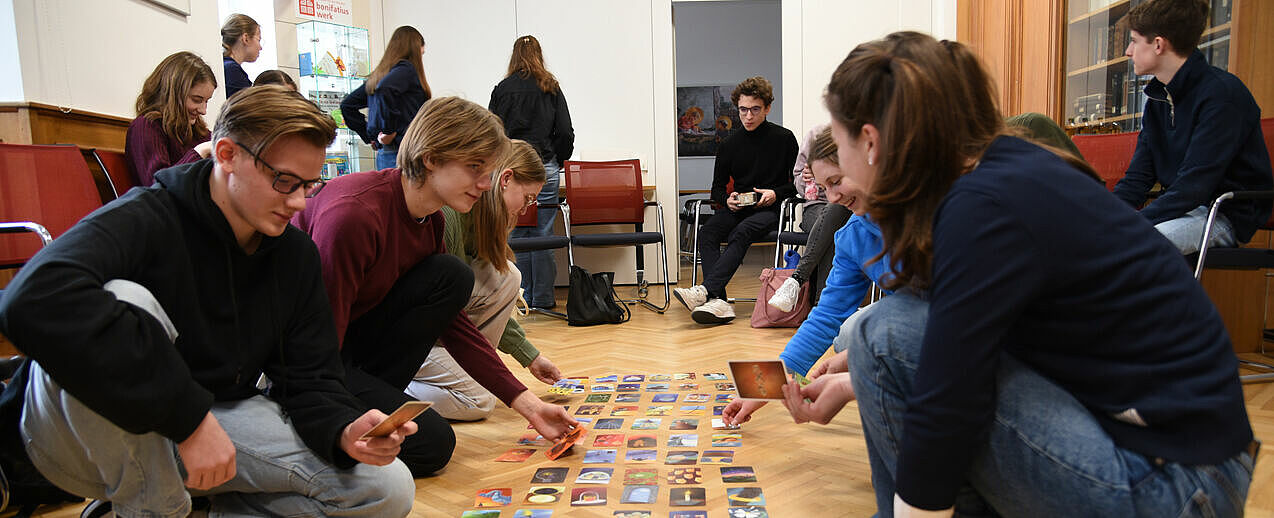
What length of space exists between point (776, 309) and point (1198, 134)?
2.01 m

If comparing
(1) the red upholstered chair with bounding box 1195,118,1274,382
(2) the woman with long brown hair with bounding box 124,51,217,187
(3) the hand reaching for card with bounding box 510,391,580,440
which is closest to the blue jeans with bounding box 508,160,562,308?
(2) the woman with long brown hair with bounding box 124,51,217,187

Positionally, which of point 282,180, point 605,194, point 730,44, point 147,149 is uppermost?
point 730,44

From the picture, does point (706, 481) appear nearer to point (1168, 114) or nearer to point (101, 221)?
point (101, 221)

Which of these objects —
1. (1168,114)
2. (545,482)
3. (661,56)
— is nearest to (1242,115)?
(1168,114)

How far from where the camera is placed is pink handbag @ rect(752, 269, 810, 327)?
13.9 feet

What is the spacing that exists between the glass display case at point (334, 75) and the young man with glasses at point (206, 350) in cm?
419

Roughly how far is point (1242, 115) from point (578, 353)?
8.66 ft

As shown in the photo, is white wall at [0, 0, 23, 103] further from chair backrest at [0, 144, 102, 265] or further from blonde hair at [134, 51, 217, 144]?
chair backrest at [0, 144, 102, 265]

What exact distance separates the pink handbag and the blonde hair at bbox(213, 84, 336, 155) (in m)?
3.19

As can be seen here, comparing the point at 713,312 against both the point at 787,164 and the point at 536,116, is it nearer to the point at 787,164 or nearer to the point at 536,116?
the point at 787,164

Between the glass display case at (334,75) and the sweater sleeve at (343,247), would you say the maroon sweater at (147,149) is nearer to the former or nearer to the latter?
the sweater sleeve at (343,247)

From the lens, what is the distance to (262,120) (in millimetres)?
1323

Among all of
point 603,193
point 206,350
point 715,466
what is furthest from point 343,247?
point 603,193

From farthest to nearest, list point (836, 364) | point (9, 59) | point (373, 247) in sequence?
1. point (9, 59)
2. point (373, 247)
3. point (836, 364)
